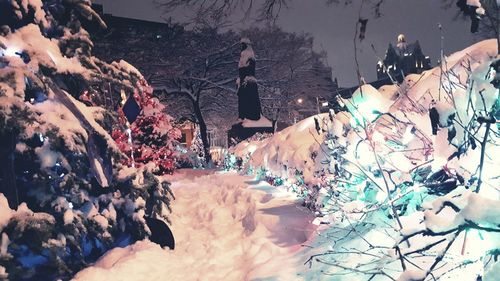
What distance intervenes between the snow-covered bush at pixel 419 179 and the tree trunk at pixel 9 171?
11.6 feet

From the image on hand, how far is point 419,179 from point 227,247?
3385 millimetres

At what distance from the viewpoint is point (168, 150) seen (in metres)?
15.4

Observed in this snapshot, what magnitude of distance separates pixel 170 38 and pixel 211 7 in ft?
48.0

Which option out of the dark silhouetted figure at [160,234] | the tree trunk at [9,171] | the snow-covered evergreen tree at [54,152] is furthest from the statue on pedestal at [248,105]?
the tree trunk at [9,171]

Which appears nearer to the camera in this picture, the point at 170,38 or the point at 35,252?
the point at 35,252

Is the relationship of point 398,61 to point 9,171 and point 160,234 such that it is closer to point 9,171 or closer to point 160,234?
point 160,234

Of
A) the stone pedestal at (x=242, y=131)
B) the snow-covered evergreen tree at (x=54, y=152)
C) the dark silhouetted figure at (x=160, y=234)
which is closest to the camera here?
the snow-covered evergreen tree at (x=54, y=152)

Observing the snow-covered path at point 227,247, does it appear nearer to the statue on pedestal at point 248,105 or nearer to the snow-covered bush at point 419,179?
the snow-covered bush at point 419,179

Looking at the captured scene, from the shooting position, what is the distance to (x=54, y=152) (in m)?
4.68

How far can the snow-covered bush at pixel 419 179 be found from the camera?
1987mm

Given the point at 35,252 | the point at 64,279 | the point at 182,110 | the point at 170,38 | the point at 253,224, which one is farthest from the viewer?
the point at 182,110

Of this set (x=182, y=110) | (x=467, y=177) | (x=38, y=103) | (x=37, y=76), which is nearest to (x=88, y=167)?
(x=38, y=103)

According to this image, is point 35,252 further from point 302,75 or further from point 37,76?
point 302,75

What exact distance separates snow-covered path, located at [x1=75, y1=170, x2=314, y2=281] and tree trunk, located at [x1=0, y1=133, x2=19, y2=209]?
4.10ft
